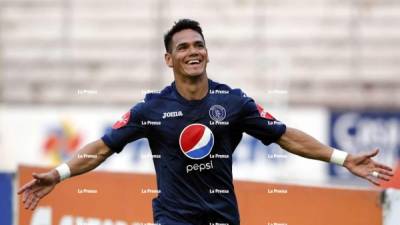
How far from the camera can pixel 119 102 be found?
1673 centimetres

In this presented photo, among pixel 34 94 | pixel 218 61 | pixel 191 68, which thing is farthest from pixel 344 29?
pixel 191 68

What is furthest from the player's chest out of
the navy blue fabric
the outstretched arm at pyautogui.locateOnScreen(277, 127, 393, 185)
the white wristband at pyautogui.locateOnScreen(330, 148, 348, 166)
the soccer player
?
the navy blue fabric

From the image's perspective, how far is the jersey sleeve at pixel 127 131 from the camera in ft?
19.3

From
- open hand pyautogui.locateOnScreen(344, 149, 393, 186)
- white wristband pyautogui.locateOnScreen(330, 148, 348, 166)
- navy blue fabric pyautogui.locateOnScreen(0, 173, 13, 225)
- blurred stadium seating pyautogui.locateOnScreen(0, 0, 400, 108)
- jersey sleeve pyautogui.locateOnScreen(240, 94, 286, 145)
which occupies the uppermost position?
blurred stadium seating pyautogui.locateOnScreen(0, 0, 400, 108)

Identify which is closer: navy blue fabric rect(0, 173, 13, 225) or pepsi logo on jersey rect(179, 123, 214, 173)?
pepsi logo on jersey rect(179, 123, 214, 173)

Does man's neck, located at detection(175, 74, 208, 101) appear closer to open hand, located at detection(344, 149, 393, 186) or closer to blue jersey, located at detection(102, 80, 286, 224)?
blue jersey, located at detection(102, 80, 286, 224)

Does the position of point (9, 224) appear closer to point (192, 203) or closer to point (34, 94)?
point (192, 203)

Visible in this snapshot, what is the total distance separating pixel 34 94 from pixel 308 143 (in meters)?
12.1

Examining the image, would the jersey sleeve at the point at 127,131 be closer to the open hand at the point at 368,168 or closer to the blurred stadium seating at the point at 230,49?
the open hand at the point at 368,168

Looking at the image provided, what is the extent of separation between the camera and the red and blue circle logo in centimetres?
569

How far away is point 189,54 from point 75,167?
0.97 meters

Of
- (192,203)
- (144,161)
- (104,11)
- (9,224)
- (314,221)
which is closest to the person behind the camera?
(192,203)

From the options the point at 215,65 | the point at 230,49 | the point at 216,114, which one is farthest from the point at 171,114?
the point at 230,49

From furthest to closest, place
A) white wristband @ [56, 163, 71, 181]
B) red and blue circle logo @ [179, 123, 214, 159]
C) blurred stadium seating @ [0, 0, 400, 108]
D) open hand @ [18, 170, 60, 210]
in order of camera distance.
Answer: blurred stadium seating @ [0, 0, 400, 108]
white wristband @ [56, 163, 71, 181]
open hand @ [18, 170, 60, 210]
red and blue circle logo @ [179, 123, 214, 159]
